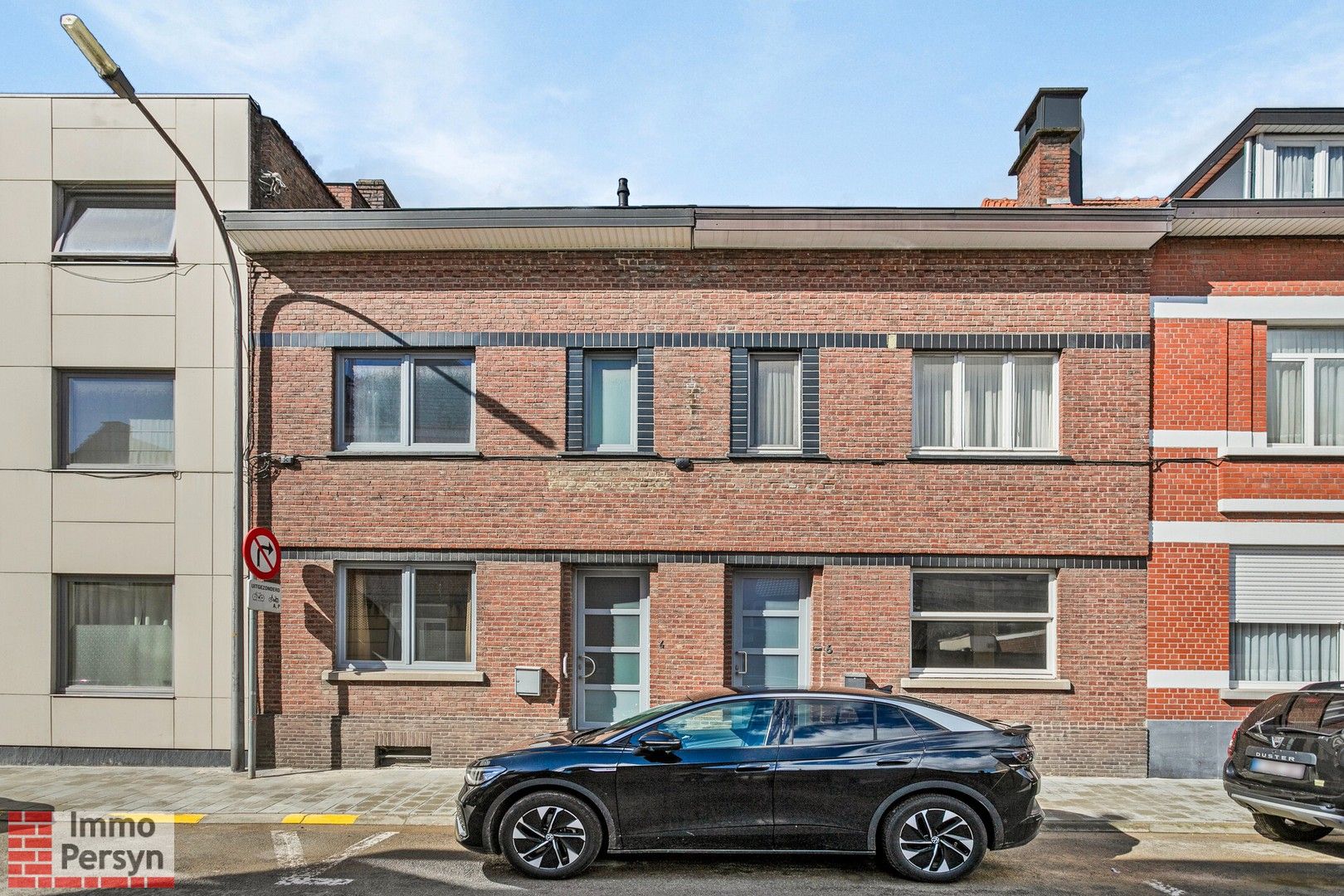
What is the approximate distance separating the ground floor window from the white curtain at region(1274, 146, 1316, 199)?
15.1 m

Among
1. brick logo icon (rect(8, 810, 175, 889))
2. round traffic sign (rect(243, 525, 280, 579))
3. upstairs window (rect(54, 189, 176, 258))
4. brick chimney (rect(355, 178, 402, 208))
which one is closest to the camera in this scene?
brick logo icon (rect(8, 810, 175, 889))

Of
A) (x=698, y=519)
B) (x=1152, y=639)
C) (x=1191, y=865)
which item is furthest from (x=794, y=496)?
(x=1191, y=865)

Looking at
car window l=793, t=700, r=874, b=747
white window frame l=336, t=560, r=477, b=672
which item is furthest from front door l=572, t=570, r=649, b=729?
car window l=793, t=700, r=874, b=747

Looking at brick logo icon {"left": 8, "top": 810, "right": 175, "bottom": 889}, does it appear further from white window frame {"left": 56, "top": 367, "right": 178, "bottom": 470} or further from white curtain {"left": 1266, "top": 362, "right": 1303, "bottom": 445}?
white curtain {"left": 1266, "top": 362, "right": 1303, "bottom": 445}

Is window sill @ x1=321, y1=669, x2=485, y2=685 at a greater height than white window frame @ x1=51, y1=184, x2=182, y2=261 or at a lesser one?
lesser

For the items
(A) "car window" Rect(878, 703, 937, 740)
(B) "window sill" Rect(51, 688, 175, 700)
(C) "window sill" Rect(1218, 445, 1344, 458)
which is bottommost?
(B) "window sill" Rect(51, 688, 175, 700)

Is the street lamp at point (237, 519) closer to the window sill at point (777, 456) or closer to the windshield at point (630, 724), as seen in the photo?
the windshield at point (630, 724)

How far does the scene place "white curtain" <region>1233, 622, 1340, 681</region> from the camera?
10.2 meters

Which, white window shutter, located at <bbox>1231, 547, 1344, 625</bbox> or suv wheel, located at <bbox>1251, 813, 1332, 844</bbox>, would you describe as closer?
suv wheel, located at <bbox>1251, 813, 1332, 844</bbox>

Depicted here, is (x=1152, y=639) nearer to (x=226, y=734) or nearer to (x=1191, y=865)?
(x=1191, y=865)

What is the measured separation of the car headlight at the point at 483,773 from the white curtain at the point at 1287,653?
8870 millimetres

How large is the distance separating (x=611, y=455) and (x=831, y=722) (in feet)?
15.5

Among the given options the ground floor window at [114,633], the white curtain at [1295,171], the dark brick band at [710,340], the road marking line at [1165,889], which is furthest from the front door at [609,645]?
the white curtain at [1295,171]

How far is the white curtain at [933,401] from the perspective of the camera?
10.6 meters
